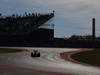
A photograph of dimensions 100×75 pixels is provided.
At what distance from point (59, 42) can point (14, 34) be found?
33.7 m

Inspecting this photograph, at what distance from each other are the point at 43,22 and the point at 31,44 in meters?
35.5

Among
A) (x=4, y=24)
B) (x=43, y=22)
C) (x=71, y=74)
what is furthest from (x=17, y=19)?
(x=71, y=74)

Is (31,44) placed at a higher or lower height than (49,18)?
lower

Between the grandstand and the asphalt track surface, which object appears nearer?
the asphalt track surface

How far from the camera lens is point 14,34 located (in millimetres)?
109750

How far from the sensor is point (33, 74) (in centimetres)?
1571

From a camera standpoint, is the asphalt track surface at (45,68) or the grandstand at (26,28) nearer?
the asphalt track surface at (45,68)

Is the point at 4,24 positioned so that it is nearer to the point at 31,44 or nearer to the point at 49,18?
the point at 49,18

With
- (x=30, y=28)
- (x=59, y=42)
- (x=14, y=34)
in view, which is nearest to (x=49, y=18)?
(x=30, y=28)

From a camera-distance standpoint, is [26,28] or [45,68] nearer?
[45,68]

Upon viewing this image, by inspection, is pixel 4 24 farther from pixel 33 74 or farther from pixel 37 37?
pixel 33 74

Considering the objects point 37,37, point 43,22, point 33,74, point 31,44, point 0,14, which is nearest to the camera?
point 33,74

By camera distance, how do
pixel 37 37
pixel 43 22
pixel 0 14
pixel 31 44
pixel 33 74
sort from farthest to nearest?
pixel 0 14 < pixel 43 22 < pixel 37 37 < pixel 31 44 < pixel 33 74

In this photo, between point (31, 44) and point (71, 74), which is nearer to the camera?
point (71, 74)
